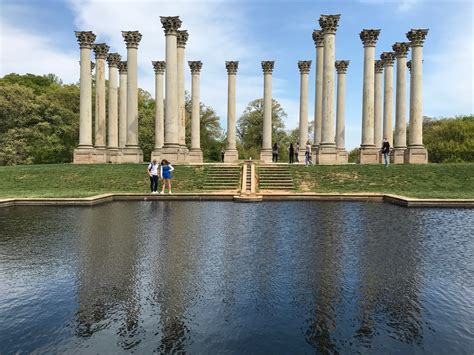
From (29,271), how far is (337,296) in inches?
293

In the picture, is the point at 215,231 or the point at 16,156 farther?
the point at 16,156

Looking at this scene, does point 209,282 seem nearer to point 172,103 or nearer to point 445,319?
point 445,319

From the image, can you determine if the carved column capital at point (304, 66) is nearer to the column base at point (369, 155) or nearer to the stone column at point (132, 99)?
the column base at point (369, 155)

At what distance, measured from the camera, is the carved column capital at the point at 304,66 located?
52.3 metres

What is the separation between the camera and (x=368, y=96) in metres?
41.5

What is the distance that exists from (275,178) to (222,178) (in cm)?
479

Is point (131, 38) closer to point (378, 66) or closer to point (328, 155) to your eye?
point (328, 155)

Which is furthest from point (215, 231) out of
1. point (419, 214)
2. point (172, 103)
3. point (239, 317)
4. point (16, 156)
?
point (16, 156)

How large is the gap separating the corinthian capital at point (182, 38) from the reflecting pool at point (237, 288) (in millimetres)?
34542

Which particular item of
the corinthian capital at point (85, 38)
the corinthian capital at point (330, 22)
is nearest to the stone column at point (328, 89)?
the corinthian capital at point (330, 22)

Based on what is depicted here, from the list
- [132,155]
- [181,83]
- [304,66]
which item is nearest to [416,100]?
[304,66]

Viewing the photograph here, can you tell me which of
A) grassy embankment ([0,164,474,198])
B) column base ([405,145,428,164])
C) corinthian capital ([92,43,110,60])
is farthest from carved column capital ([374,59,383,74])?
corinthian capital ([92,43,110,60])

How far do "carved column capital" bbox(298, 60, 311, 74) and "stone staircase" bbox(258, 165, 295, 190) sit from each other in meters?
23.2

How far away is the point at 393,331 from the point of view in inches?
226
